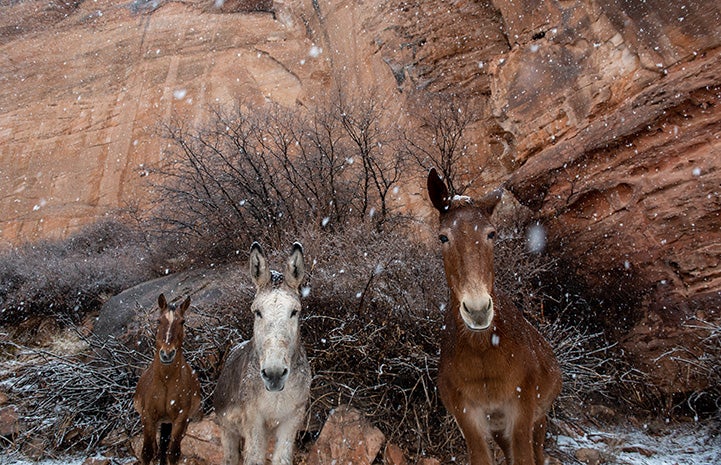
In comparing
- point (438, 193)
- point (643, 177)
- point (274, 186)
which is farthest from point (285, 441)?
point (274, 186)

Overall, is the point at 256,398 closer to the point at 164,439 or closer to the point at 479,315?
the point at 164,439

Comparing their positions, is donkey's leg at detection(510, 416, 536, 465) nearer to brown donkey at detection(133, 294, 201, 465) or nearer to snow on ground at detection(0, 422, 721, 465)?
snow on ground at detection(0, 422, 721, 465)

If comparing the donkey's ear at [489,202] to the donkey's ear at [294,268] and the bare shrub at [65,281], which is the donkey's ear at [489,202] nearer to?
the donkey's ear at [294,268]

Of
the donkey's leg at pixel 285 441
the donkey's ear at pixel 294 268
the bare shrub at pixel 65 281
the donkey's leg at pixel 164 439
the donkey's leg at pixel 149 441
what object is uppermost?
Result: the donkey's ear at pixel 294 268

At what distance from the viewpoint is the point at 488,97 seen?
50.9ft

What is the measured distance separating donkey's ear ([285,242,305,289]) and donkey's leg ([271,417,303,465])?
115 centimetres

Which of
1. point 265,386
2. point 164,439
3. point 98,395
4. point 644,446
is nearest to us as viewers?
point 265,386

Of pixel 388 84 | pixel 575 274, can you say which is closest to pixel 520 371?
pixel 575 274

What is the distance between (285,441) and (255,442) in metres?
0.25

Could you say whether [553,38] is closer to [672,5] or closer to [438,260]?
[672,5]

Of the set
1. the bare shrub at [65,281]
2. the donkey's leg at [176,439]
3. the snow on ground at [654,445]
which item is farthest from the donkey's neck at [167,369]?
the bare shrub at [65,281]

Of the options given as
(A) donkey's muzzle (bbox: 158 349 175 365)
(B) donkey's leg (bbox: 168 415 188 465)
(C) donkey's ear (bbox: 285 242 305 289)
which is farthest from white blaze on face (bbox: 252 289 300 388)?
(B) donkey's leg (bbox: 168 415 188 465)

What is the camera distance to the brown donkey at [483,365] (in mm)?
3793

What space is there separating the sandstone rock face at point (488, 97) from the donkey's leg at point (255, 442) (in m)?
6.04
